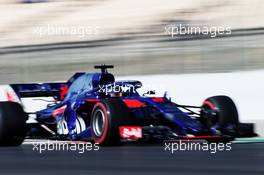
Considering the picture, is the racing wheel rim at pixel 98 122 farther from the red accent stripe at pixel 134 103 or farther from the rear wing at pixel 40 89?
the rear wing at pixel 40 89

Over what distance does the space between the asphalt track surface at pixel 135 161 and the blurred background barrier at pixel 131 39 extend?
4.31 meters

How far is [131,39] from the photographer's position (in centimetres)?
1809

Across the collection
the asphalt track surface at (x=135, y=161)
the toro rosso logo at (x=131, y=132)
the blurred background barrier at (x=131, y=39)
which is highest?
the blurred background barrier at (x=131, y=39)

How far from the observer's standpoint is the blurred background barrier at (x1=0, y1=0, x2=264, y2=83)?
15.8m

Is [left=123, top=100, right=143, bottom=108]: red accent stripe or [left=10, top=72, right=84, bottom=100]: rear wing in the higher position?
[left=10, top=72, right=84, bottom=100]: rear wing

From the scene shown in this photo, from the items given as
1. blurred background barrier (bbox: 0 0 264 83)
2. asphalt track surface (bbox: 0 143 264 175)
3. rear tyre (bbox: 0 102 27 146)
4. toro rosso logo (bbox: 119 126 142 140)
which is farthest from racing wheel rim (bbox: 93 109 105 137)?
blurred background barrier (bbox: 0 0 264 83)

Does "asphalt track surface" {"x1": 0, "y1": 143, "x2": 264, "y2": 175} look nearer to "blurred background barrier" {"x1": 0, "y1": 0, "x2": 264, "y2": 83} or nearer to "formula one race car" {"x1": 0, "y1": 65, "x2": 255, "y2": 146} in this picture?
"formula one race car" {"x1": 0, "y1": 65, "x2": 255, "y2": 146}

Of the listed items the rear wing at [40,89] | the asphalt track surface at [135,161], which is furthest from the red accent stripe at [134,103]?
the rear wing at [40,89]

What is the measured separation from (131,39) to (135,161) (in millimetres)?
8957

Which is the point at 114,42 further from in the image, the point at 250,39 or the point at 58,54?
the point at 250,39

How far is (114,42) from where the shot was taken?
59.5ft

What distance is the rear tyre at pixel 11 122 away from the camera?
12.6m

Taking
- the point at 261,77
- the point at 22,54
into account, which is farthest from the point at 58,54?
the point at 261,77

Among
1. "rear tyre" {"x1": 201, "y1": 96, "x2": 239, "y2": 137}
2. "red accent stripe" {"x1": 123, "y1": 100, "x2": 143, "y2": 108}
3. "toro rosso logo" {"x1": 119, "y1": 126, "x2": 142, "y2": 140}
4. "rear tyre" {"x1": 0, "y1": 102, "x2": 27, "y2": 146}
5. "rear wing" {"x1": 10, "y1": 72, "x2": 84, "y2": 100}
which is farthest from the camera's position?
"rear wing" {"x1": 10, "y1": 72, "x2": 84, "y2": 100}
